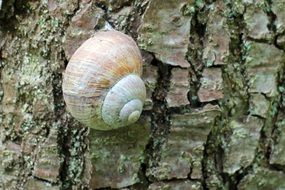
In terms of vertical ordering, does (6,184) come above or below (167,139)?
below

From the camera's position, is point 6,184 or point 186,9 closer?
point 186,9

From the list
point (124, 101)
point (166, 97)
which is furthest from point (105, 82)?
point (166, 97)

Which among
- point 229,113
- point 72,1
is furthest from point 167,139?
point 72,1

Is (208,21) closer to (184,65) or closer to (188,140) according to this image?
(184,65)

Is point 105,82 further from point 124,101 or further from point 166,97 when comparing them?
point 166,97
